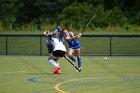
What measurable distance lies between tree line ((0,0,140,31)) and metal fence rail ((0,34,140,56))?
12.1 meters

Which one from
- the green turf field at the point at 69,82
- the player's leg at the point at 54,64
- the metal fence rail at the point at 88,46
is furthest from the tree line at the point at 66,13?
the green turf field at the point at 69,82

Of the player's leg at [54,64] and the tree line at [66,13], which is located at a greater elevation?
the tree line at [66,13]

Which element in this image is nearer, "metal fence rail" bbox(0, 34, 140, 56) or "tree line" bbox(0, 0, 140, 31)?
"metal fence rail" bbox(0, 34, 140, 56)

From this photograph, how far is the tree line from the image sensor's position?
57.4 m

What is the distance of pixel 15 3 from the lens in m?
74.0

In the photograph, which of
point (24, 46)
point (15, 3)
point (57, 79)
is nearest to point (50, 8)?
point (15, 3)

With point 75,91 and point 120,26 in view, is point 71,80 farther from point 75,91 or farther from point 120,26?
point 120,26

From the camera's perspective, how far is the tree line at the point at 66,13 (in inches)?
2261

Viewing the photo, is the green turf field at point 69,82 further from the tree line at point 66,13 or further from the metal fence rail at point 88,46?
the tree line at point 66,13

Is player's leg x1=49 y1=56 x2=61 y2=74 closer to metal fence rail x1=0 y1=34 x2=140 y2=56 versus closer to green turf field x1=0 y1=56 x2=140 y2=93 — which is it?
green turf field x1=0 y1=56 x2=140 y2=93

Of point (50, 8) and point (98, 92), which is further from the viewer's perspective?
point (50, 8)

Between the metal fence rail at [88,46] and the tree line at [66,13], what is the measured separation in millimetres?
12054

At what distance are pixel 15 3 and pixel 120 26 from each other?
72.8 feet

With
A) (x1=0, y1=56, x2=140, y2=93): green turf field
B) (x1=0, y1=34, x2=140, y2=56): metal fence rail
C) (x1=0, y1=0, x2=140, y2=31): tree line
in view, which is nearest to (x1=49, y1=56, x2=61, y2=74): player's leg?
(x1=0, y1=56, x2=140, y2=93): green turf field
